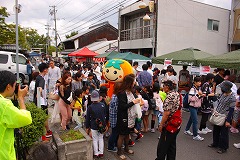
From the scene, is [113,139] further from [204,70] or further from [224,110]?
[204,70]

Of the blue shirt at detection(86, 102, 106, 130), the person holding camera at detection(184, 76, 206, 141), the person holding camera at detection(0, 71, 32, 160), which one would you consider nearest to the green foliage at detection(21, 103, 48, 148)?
the blue shirt at detection(86, 102, 106, 130)

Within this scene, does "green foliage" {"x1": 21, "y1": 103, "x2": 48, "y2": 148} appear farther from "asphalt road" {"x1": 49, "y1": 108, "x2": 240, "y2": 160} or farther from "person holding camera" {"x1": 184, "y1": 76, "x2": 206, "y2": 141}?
"person holding camera" {"x1": 184, "y1": 76, "x2": 206, "y2": 141}

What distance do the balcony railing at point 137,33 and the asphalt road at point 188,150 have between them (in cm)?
1087

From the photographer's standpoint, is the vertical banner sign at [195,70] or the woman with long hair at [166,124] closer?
the woman with long hair at [166,124]

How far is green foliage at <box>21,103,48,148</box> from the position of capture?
3.74 meters

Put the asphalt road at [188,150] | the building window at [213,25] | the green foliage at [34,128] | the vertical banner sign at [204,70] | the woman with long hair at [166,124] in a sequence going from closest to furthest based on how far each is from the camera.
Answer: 1. the woman with long hair at [166,124]
2. the green foliage at [34,128]
3. the asphalt road at [188,150]
4. the vertical banner sign at [204,70]
5. the building window at [213,25]

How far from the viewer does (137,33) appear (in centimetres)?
1739

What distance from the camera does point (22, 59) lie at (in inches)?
550

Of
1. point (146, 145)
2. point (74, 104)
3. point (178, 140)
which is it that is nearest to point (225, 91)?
point (178, 140)

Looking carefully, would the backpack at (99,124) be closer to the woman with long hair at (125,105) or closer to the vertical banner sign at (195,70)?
the woman with long hair at (125,105)

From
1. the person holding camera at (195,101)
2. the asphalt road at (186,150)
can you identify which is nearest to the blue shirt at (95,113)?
the asphalt road at (186,150)

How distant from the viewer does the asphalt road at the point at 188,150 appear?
454 cm

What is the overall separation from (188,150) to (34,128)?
3.52 metres

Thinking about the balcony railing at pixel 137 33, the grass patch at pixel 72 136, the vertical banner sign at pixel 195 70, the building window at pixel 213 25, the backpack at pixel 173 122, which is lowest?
the grass patch at pixel 72 136
